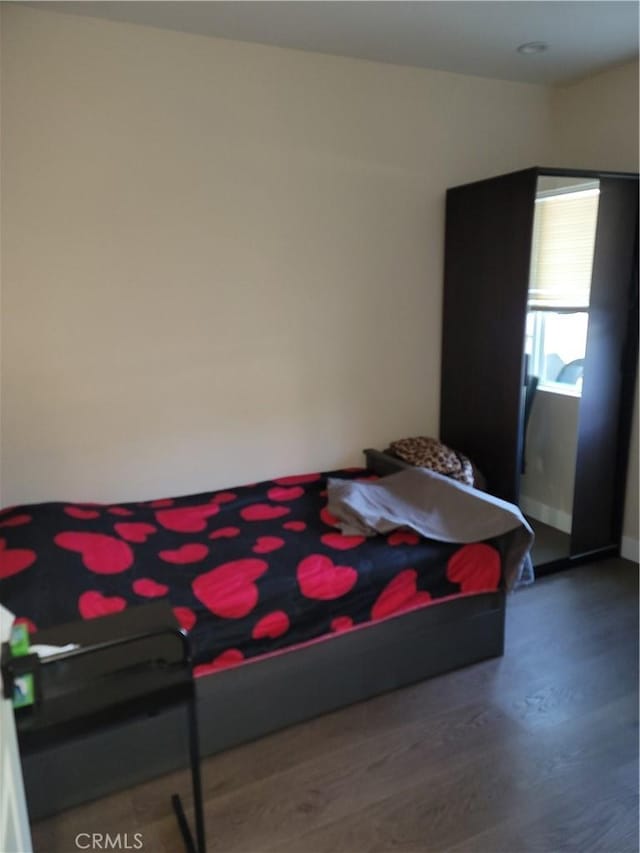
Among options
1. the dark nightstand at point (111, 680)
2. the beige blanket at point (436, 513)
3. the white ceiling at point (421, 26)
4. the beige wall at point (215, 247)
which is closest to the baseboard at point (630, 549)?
the beige blanket at point (436, 513)

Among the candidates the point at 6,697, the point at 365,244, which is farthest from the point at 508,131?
the point at 6,697

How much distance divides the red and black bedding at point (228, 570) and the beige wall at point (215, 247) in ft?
1.18

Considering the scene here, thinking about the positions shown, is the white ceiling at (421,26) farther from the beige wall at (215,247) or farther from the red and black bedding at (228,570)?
the red and black bedding at (228,570)

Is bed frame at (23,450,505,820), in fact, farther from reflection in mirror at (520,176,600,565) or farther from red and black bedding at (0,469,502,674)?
reflection in mirror at (520,176,600,565)

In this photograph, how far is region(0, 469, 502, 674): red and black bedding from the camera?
6.73 ft

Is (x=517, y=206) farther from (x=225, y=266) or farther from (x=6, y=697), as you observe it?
(x=6, y=697)

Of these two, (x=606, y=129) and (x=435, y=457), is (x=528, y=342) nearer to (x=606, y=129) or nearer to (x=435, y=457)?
(x=435, y=457)

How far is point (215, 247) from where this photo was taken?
9.52 ft

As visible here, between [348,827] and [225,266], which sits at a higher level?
[225,266]

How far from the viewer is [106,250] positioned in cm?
269

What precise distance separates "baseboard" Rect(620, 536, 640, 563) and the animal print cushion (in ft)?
3.18

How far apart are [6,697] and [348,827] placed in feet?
→ 3.77

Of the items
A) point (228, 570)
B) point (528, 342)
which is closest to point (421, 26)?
point (528, 342)

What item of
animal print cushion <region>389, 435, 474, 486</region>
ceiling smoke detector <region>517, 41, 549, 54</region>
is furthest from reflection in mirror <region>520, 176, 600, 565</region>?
ceiling smoke detector <region>517, 41, 549, 54</region>
